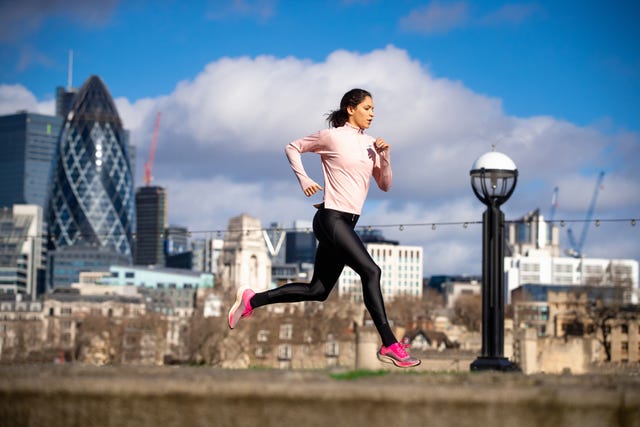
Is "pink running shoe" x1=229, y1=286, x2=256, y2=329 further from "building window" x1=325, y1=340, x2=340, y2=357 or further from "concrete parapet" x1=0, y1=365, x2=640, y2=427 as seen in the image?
"building window" x1=325, y1=340, x2=340, y2=357

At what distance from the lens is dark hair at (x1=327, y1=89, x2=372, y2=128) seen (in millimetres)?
10789

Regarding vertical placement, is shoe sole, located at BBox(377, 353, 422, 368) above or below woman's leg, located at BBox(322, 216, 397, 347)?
below

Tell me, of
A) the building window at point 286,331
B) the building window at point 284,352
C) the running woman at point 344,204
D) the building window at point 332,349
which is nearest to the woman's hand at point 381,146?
the running woman at point 344,204

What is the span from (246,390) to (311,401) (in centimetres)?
30

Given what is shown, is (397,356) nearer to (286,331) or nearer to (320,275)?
(320,275)

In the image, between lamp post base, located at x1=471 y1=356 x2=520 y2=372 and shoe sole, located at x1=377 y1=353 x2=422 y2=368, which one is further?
lamp post base, located at x1=471 y1=356 x2=520 y2=372

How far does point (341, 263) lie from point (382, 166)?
1.08m

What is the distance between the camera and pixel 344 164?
1034 centimetres

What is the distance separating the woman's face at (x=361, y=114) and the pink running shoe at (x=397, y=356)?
6.83 ft

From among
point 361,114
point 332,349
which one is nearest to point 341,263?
point 361,114

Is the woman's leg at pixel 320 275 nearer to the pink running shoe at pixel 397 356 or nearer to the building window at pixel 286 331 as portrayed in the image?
the pink running shoe at pixel 397 356

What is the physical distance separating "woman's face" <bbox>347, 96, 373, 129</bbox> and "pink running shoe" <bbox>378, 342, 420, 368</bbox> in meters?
2.08

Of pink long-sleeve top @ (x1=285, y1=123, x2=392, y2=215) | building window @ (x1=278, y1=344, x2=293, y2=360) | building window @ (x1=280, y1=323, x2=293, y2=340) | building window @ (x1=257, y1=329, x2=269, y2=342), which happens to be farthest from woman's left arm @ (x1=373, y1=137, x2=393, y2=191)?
building window @ (x1=280, y1=323, x2=293, y2=340)

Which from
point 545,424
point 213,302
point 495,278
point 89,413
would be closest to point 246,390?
point 89,413
